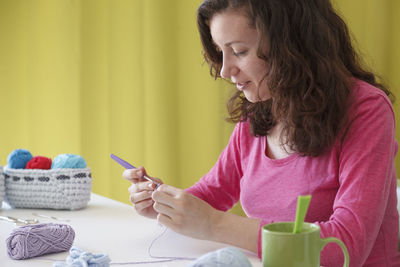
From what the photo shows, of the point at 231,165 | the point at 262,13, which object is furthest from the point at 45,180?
the point at 262,13

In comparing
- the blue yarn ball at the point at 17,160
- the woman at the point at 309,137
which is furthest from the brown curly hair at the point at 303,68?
the blue yarn ball at the point at 17,160

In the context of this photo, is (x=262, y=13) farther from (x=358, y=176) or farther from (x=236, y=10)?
(x=358, y=176)

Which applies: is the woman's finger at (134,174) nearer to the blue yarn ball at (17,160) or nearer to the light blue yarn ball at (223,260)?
the blue yarn ball at (17,160)

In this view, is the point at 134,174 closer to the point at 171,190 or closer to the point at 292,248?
the point at 171,190

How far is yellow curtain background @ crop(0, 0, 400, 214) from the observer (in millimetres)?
2180

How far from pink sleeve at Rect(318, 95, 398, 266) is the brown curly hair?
0.14ft

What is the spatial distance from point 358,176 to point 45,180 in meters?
0.83

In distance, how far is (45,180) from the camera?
141cm

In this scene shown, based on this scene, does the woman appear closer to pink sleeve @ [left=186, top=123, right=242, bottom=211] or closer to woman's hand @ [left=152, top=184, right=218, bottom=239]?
woman's hand @ [left=152, top=184, right=218, bottom=239]

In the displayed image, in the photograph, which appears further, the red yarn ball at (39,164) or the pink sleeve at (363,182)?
the red yarn ball at (39,164)

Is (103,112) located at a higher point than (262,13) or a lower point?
lower

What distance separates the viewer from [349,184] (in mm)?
960

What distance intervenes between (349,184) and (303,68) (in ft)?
0.78

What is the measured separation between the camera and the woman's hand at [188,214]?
0.97 metres
